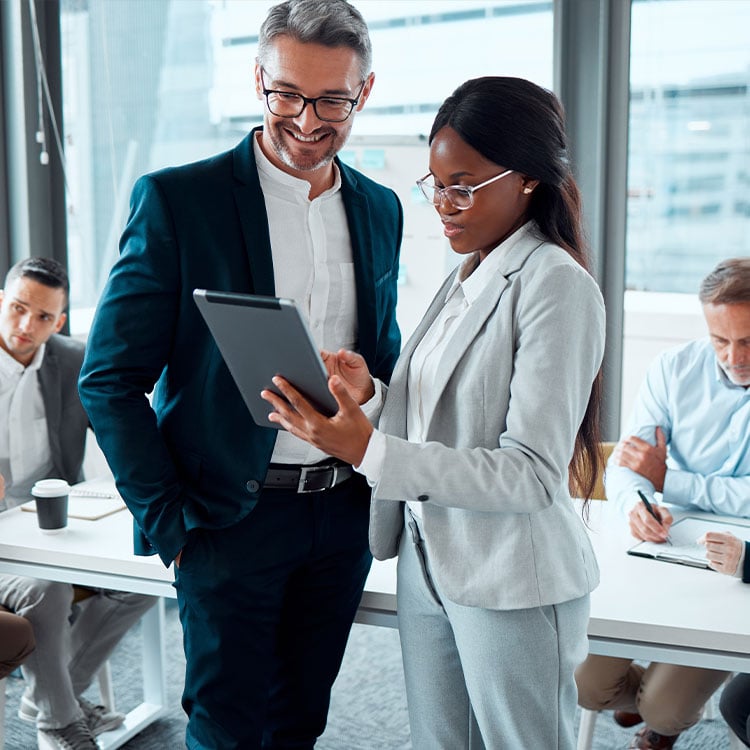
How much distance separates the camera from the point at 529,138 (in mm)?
1478

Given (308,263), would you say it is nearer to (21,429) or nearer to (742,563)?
(742,563)

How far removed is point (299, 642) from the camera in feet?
6.36

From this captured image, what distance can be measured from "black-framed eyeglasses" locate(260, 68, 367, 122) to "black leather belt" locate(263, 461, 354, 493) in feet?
2.15

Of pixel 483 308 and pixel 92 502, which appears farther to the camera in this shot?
pixel 92 502

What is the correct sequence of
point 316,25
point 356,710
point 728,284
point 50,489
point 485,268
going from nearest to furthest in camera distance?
point 485,268 → point 316,25 → point 50,489 → point 728,284 → point 356,710

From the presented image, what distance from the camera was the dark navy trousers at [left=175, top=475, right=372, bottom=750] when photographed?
1.78 meters

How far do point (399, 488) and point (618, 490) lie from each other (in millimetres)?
1311

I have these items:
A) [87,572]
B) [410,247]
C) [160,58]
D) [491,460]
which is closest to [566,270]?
[491,460]

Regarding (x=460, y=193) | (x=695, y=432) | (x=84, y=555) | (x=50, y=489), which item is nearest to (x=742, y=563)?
(x=695, y=432)

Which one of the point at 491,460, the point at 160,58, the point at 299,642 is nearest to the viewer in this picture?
the point at 491,460

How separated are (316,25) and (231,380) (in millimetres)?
661

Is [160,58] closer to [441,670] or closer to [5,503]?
[5,503]

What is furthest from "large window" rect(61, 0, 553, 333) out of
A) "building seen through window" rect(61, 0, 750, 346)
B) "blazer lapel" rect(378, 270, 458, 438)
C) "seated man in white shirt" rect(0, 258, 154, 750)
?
"blazer lapel" rect(378, 270, 458, 438)

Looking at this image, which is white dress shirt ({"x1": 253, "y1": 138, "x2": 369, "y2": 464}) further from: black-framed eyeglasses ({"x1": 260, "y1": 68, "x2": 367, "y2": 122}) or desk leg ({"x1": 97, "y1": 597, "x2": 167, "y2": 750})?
desk leg ({"x1": 97, "y1": 597, "x2": 167, "y2": 750})
